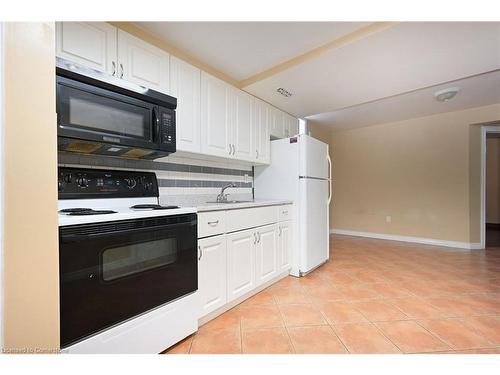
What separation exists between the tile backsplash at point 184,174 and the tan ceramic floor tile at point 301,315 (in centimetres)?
121

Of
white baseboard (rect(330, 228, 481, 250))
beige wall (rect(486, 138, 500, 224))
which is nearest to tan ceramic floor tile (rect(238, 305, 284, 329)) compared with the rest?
white baseboard (rect(330, 228, 481, 250))

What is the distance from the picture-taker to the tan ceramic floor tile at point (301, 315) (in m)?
1.75

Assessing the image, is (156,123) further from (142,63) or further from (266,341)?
(266,341)

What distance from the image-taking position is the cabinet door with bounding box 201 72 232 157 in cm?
208

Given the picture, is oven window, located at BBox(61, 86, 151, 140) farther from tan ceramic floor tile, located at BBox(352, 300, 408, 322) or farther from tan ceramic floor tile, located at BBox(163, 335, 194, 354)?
tan ceramic floor tile, located at BBox(352, 300, 408, 322)

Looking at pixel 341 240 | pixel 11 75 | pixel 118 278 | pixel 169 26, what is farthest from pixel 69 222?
pixel 341 240

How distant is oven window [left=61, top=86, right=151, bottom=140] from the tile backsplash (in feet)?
1.17

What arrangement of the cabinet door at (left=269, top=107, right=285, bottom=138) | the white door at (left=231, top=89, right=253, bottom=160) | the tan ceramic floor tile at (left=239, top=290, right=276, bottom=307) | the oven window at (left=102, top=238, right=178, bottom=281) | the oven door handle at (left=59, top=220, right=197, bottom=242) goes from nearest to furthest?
the oven door handle at (left=59, top=220, right=197, bottom=242) < the oven window at (left=102, top=238, right=178, bottom=281) < the tan ceramic floor tile at (left=239, top=290, right=276, bottom=307) < the white door at (left=231, top=89, right=253, bottom=160) < the cabinet door at (left=269, top=107, right=285, bottom=138)

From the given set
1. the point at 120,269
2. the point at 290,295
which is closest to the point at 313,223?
the point at 290,295

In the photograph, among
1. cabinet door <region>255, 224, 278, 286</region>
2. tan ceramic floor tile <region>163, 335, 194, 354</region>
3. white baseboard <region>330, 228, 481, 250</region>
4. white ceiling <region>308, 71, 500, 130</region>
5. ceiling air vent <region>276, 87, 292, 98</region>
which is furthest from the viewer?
white baseboard <region>330, 228, 481, 250</region>

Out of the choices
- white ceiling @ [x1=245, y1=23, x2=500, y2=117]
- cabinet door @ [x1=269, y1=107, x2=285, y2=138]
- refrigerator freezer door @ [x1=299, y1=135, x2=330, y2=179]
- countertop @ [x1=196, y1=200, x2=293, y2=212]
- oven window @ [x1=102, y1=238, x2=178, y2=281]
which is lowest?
oven window @ [x1=102, y1=238, x2=178, y2=281]

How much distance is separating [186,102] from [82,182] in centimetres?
95

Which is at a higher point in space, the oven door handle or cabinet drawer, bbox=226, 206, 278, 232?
the oven door handle

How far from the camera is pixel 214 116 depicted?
2174 millimetres
